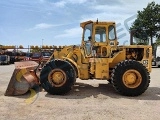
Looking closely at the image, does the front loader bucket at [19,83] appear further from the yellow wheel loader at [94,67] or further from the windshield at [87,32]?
the windshield at [87,32]

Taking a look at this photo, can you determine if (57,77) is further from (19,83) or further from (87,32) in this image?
(87,32)

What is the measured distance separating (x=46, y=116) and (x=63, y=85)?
3.18 metres

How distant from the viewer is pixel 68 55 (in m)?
11.2

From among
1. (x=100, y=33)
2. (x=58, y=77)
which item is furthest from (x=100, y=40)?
(x=58, y=77)

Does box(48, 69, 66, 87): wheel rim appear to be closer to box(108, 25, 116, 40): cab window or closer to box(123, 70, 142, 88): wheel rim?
box(123, 70, 142, 88): wheel rim

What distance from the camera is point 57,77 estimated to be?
1039cm

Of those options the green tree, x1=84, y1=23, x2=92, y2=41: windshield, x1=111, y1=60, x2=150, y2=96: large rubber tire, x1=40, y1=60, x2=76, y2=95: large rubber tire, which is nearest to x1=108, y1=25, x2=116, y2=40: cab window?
x1=84, y1=23, x2=92, y2=41: windshield

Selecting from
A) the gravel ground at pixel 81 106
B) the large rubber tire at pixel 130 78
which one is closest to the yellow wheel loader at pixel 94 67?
the large rubber tire at pixel 130 78

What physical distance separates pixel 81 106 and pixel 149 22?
111 feet

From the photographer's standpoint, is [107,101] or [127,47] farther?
[127,47]

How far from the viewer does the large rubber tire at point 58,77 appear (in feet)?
33.6

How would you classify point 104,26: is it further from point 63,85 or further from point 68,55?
point 63,85

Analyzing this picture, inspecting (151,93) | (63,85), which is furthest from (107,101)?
(151,93)

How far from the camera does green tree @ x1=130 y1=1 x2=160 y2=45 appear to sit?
39.3m
